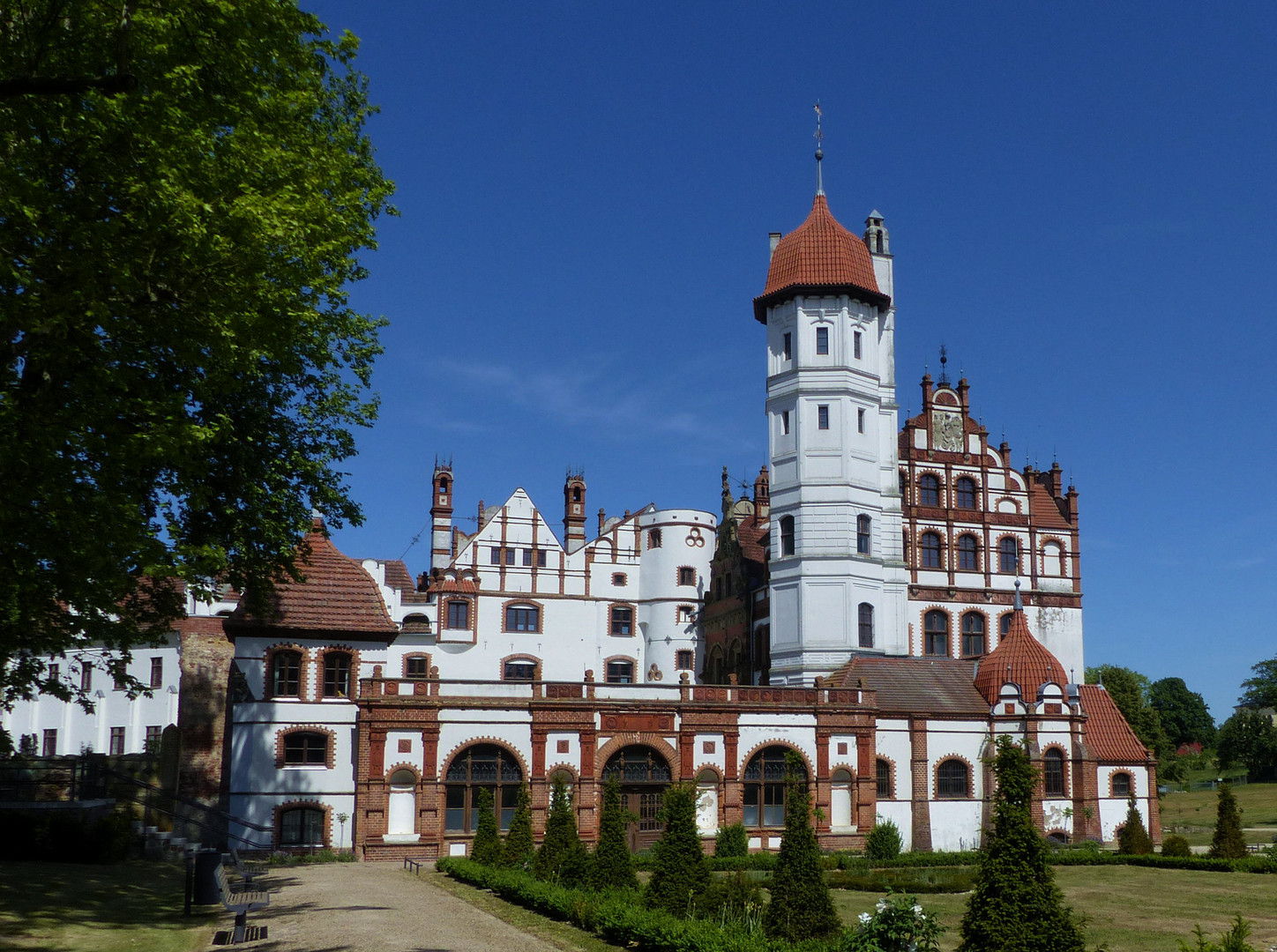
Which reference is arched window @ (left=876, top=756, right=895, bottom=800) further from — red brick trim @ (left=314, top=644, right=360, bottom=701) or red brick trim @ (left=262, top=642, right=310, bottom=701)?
red brick trim @ (left=262, top=642, right=310, bottom=701)

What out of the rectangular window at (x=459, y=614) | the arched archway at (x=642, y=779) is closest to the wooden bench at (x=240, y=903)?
the arched archway at (x=642, y=779)

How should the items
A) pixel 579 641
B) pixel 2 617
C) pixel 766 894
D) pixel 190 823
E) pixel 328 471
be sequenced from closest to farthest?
1. pixel 2 617
2. pixel 328 471
3. pixel 766 894
4. pixel 190 823
5. pixel 579 641

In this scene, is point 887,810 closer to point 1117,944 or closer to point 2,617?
point 1117,944

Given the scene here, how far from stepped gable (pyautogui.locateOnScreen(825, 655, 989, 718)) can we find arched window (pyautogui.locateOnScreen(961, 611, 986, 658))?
2923 millimetres

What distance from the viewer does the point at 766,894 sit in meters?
Answer: 30.0

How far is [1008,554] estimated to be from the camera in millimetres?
54031

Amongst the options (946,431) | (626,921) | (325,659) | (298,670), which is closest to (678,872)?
(626,921)

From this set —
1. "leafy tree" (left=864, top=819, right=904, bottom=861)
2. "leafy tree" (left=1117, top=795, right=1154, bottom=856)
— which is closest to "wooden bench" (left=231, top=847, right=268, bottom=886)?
"leafy tree" (left=864, top=819, right=904, bottom=861)

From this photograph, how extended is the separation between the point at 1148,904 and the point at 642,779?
56.4ft

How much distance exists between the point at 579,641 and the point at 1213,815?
1352 inches

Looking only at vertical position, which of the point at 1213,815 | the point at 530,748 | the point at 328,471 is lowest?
the point at 1213,815

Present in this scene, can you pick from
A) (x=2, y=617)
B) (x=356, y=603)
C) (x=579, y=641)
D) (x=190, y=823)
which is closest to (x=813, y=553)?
(x=579, y=641)

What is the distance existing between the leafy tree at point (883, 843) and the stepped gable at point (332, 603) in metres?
17.9

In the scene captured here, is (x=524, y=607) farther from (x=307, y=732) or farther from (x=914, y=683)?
(x=307, y=732)
